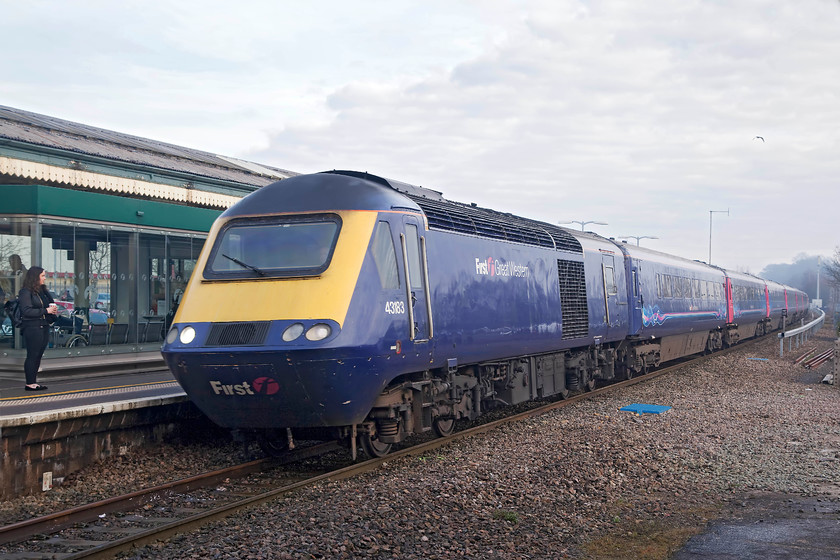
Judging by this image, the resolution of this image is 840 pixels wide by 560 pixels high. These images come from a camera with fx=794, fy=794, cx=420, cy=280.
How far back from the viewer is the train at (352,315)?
8523 mm

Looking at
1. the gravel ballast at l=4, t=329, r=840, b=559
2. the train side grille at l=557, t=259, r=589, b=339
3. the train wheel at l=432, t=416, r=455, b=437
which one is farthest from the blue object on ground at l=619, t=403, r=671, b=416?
the train wheel at l=432, t=416, r=455, b=437

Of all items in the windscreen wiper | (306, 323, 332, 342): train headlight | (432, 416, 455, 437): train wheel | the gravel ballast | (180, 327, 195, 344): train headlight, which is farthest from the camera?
(432, 416, 455, 437): train wheel

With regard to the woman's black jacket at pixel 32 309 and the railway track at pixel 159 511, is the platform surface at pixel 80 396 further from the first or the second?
the railway track at pixel 159 511

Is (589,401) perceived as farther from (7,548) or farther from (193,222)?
(7,548)

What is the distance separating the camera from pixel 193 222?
1708cm

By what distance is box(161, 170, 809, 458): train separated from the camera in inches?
336

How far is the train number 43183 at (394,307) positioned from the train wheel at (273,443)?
6.74ft

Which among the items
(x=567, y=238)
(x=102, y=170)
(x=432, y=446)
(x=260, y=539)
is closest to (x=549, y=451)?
(x=432, y=446)

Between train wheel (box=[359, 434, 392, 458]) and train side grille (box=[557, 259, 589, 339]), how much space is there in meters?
5.65

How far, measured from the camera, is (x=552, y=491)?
8.37 metres

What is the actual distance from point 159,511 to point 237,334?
196cm

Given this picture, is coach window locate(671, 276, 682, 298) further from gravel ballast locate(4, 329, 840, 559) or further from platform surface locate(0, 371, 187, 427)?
platform surface locate(0, 371, 187, 427)

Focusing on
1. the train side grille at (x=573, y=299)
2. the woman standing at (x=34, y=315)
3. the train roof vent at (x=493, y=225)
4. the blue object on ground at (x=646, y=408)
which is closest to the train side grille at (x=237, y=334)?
the train roof vent at (x=493, y=225)

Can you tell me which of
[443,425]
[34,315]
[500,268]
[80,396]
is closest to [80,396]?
[80,396]
